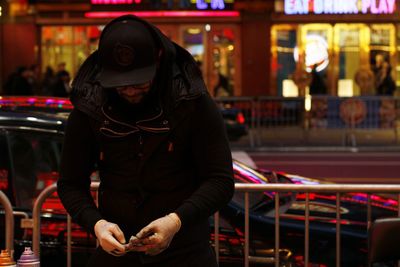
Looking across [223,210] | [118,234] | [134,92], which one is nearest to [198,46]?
[223,210]

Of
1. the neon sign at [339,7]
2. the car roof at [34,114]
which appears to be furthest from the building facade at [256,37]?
the car roof at [34,114]

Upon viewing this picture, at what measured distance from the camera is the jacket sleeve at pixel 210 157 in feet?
10.8

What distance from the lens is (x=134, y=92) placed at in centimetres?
317

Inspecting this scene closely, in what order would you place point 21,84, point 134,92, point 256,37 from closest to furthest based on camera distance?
point 134,92 → point 21,84 → point 256,37

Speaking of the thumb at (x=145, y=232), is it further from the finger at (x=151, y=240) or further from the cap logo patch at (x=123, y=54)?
the cap logo patch at (x=123, y=54)

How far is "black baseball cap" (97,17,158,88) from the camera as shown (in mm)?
3098

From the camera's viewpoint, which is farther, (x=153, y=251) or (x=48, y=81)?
(x=48, y=81)

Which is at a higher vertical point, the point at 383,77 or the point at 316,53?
the point at 316,53

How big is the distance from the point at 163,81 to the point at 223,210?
7.50 ft

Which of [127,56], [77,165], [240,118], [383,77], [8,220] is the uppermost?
[127,56]

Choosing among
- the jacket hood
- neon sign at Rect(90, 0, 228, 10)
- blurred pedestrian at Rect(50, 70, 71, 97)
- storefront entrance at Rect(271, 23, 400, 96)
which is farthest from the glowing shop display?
the jacket hood

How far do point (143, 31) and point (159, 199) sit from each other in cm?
65

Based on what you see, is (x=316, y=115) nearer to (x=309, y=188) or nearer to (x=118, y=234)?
(x=309, y=188)

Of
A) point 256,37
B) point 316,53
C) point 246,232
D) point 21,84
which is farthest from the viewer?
point 316,53
